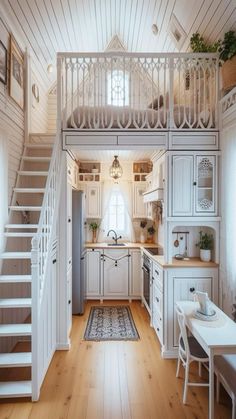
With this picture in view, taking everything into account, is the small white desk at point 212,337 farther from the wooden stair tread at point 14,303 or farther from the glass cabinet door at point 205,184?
the wooden stair tread at point 14,303

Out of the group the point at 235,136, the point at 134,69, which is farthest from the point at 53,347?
the point at 134,69

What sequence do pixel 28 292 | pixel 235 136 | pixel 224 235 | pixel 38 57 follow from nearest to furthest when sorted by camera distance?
pixel 235 136, pixel 224 235, pixel 28 292, pixel 38 57

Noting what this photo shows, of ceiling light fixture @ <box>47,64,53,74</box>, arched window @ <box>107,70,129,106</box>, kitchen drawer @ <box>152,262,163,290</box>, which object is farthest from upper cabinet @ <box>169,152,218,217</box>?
ceiling light fixture @ <box>47,64,53,74</box>

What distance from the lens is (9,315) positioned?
126 inches

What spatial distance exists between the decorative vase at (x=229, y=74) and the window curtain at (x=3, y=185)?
253cm

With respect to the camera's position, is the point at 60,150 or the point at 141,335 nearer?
the point at 60,150

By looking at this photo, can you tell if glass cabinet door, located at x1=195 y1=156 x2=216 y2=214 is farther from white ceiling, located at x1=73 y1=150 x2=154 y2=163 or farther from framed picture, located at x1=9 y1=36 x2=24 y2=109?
framed picture, located at x1=9 y1=36 x2=24 y2=109

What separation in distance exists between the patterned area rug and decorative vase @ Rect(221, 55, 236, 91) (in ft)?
10.9

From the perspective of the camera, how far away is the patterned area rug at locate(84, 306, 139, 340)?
373 centimetres

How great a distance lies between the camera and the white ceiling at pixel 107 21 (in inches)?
130

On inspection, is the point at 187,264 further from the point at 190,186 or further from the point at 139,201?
the point at 139,201

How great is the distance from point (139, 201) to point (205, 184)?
2.35 metres

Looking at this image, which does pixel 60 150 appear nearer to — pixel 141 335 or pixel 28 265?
pixel 28 265

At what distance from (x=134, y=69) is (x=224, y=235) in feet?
7.88
